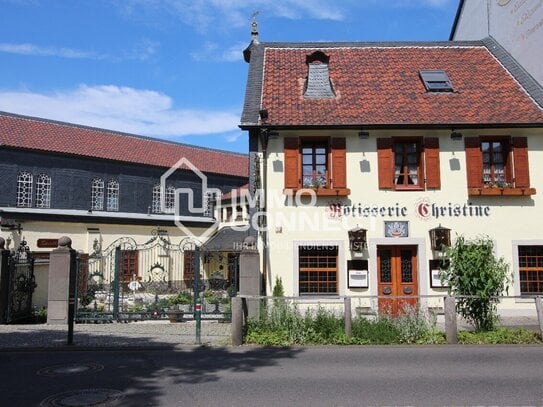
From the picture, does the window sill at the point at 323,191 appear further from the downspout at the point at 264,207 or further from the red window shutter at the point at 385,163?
the red window shutter at the point at 385,163

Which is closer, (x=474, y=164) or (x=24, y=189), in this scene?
(x=474, y=164)

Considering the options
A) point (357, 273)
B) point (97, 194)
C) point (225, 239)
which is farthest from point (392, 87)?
point (97, 194)

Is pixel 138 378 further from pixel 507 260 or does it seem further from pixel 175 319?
pixel 507 260

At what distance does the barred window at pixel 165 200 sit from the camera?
41469 millimetres

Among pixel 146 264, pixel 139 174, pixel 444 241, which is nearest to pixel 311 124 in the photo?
pixel 444 241

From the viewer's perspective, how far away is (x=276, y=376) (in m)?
8.20

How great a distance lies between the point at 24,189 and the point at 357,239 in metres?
27.2

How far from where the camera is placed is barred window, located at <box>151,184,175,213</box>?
41469 mm

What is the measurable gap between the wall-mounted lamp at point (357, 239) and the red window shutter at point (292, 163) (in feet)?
7.18

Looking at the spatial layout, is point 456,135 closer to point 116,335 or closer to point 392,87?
point 392,87

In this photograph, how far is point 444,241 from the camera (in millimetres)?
15531

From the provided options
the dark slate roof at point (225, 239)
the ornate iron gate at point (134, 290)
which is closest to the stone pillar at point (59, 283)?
Answer: the ornate iron gate at point (134, 290)

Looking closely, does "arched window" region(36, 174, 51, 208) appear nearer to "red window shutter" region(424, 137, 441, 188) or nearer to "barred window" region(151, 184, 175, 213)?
"barred window" region(151, 184, 175, 213)

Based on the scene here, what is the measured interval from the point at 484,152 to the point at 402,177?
105 inches
